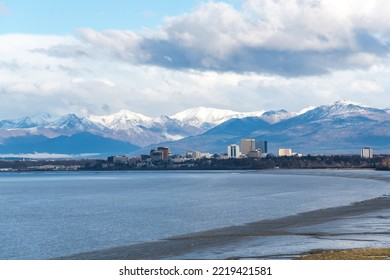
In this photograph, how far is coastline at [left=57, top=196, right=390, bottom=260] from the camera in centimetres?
4500

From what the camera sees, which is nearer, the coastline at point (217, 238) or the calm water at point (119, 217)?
the coastline at point (217, 238)

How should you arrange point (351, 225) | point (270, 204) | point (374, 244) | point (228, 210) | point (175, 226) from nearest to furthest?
point (374, 244) < point (351, 225) < point (175, 226) < point (228, 210) < point (270, 204)

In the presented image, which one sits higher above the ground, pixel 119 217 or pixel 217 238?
pixel 119 217

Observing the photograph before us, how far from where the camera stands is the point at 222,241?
50656 millimetres

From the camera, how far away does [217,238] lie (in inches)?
2084

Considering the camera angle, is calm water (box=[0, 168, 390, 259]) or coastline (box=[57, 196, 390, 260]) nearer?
coastline (box=[57, 196, 390, 260])

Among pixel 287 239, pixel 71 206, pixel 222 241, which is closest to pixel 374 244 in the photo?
pixel 287 239

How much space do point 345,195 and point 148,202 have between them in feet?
90.6

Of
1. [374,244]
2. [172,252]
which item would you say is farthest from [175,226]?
[374,244]

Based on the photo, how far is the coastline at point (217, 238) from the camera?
4500 cm

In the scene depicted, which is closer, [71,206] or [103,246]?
[103,246]

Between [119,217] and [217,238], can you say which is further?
[119,217]

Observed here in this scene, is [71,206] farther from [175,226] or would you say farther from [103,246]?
[103,246]

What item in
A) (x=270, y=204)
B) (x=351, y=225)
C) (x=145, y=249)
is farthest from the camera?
(x=270, y=204)
